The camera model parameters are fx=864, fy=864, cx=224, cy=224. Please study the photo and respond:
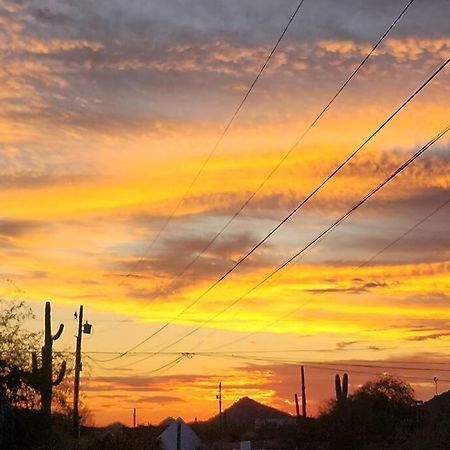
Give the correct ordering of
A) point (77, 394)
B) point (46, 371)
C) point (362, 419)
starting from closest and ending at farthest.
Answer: point (46, 371) < point (77, 394) < point (362, 419)

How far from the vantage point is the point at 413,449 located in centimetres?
5775

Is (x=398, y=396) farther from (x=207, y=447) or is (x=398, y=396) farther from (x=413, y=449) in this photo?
(x=413, y=449)

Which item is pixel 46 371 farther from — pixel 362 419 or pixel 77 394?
pixel 362 419

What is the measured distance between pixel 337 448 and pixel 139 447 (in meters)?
24.0

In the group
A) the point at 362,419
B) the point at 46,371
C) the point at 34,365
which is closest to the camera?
the point at 34,365

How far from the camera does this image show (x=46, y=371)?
44.2 m

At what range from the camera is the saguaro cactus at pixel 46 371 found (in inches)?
1631

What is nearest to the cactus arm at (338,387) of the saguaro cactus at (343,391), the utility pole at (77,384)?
the saguaro cactus at (343,391)

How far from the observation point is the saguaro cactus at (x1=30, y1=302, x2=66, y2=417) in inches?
1631

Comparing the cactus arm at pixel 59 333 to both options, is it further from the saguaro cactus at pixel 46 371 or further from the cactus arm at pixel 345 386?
the cactus arm at pixel 345 386

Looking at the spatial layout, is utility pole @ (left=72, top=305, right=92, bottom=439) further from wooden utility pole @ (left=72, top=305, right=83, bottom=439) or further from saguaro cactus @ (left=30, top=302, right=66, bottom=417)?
saguaro cactus @ (left=30, top=302, right=66, bottom=417)

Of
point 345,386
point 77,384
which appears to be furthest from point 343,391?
point 77,384

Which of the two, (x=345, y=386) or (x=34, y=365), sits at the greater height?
(x=345, y=386)

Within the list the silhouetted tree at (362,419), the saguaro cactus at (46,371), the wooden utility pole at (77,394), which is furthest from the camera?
the silhouetted tree at (362,419)
